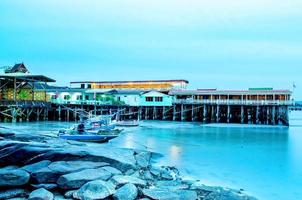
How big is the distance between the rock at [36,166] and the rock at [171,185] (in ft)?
16.1

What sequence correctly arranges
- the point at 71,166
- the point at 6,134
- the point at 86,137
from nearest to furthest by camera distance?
the point at 71,166, the point at 6,134, the point at 86,137

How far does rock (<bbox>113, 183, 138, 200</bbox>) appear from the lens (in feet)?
41.6

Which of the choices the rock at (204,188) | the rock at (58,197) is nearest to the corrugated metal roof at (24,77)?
the rock at (58,197)

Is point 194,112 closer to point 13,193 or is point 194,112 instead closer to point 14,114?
point 14,114

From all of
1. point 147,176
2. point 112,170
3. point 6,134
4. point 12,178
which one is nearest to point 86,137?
point 6,134

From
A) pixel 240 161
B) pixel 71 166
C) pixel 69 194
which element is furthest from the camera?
pixel 240 161

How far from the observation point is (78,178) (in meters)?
13.8

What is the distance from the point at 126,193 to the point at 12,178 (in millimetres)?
4586

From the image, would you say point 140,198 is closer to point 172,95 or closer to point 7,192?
point 7,192

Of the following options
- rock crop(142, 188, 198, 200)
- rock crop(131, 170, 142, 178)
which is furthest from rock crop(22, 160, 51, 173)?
rock crop(142, 188, 198, 200)

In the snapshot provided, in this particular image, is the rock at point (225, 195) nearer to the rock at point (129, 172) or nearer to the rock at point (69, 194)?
the rock at point (129, 172)

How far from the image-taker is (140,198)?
42.8ft

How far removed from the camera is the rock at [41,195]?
12203mm

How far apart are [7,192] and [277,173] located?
47.2 feet
